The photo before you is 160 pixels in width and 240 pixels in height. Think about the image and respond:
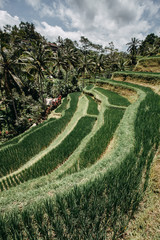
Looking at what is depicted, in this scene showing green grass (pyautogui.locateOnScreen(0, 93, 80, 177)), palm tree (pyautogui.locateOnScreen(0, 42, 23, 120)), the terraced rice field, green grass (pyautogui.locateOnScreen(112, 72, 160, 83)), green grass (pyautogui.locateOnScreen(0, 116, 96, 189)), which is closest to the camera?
the terraced rice field

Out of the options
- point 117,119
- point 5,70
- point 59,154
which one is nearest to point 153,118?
point 117,119

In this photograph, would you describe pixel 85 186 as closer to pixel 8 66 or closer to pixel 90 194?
pixel 90 194

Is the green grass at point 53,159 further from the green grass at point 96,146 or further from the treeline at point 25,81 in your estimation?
the treeline at point 25,81

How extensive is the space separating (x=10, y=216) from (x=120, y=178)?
7.57 feet

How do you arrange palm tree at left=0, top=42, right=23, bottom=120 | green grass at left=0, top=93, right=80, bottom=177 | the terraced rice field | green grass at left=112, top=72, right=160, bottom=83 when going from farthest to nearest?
green grass at left=112, top=72, right=160, bottom=83
palm tree at left=0, top=42, right=23, bottom=120
green grass at left=0, top=93, right=80, bottom=177
the terraced rice field

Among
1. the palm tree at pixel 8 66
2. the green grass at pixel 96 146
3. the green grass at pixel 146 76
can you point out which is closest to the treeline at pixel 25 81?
the palm tree at pixel 8 66

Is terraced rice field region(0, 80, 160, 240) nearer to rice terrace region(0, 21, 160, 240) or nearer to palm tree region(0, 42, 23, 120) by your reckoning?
rice terrace region(0, 21, 160, 240)

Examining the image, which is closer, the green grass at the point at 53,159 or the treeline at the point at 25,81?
the green grass at the point at 53,159

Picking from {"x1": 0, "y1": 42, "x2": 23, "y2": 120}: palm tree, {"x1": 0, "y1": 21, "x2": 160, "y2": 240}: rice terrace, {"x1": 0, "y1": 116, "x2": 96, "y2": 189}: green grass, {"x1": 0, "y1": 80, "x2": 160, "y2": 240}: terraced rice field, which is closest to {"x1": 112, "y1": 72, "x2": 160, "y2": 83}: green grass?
{"x1": 0, "y1": 21, "x2": 160, "y2": 240}: rice terrace

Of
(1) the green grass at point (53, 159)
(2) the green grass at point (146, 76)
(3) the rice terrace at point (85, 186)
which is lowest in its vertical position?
(1) the green grass at point (53, 159)

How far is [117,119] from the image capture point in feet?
28.6

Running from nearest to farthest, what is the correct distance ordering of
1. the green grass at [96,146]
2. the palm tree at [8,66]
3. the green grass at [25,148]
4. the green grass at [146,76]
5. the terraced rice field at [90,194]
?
the terraced rice field at [90,194]
the green grass at [96,146]
the green grass at [25,148]
the palm tree at [8,66]
the green grass at [146,76]

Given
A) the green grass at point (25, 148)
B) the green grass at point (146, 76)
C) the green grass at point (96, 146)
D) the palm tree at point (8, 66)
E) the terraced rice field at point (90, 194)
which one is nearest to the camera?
the terraced rice field at point (90, 194)

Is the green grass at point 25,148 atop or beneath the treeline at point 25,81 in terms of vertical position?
beneath
